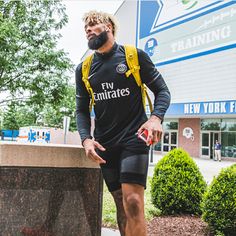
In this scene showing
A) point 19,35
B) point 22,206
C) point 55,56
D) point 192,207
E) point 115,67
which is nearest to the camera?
point 115,67

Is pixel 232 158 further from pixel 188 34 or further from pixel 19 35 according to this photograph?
pixel 19 35

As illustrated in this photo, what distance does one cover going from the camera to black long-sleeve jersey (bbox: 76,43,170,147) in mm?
2381

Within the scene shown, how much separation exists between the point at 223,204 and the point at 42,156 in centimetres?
216

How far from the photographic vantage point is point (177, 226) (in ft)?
14.7

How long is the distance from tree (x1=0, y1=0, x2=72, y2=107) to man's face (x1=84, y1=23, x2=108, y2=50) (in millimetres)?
8522

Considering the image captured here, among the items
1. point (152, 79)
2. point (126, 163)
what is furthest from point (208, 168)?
point (126, 163)

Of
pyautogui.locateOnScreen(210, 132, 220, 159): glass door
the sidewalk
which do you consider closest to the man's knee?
the sidewalk

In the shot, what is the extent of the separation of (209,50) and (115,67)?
24355 mm

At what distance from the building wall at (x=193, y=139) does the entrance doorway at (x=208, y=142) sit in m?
0.42

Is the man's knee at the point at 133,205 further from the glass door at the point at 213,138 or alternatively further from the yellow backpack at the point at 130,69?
the glass door at the point at 213,138

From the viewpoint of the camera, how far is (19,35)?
10406 millimetres

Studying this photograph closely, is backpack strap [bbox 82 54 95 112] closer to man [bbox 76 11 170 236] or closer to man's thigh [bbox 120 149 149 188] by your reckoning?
man [bbox 76 11 170 236]

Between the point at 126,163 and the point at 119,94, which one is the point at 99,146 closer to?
the point at 126,163

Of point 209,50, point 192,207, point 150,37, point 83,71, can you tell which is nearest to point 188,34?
point 209,50
